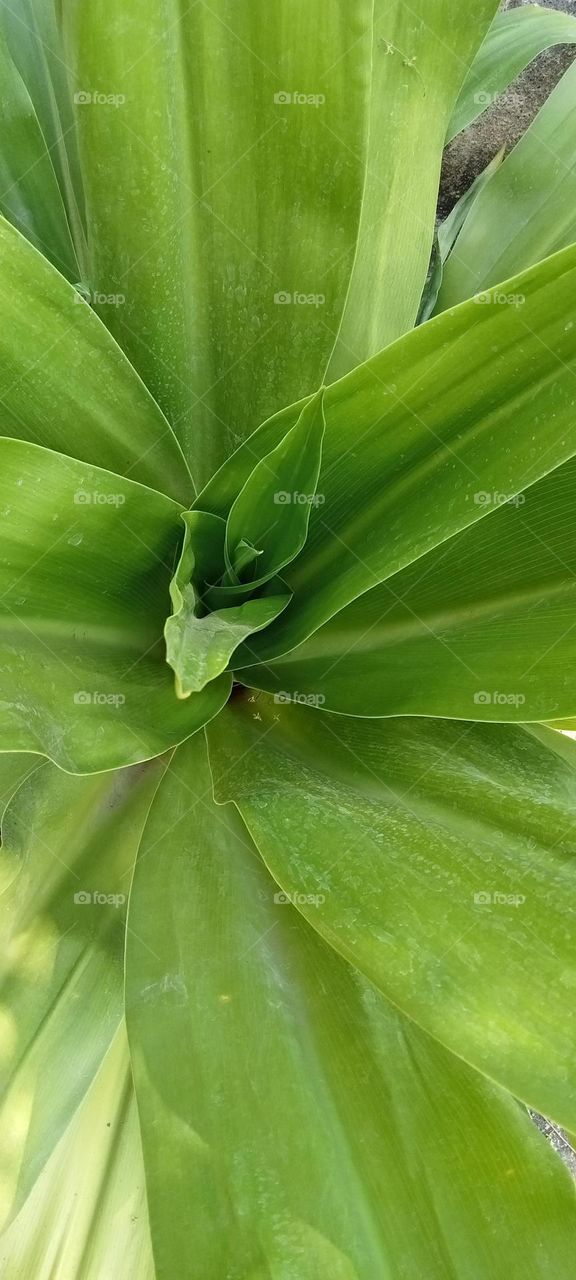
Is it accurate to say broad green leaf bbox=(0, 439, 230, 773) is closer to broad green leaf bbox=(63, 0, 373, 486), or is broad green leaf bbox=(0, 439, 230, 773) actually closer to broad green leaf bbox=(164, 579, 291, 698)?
broad green leaf bbox=(164, 579, 291, 698)

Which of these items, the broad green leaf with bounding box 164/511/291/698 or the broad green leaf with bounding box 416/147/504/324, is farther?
the broad green leaf with bounding box 416/147/504/324

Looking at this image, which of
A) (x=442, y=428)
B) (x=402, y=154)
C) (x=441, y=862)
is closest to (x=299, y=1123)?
(x=441, y=862)

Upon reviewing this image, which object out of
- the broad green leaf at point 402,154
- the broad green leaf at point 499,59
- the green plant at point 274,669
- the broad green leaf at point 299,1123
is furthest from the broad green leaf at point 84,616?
the broad green leaf at point 499,59

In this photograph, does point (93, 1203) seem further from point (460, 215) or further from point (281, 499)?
point (460, 215)

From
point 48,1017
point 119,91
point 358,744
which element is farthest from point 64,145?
point 48,1017

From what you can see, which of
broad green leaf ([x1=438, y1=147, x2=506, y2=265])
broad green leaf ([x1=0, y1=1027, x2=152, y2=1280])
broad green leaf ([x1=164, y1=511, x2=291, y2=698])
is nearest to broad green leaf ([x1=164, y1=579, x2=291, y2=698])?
broad green leaf ([x1=164, y1=511, x2=291, y2=698])

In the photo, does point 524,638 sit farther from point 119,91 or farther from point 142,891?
point 119,91
